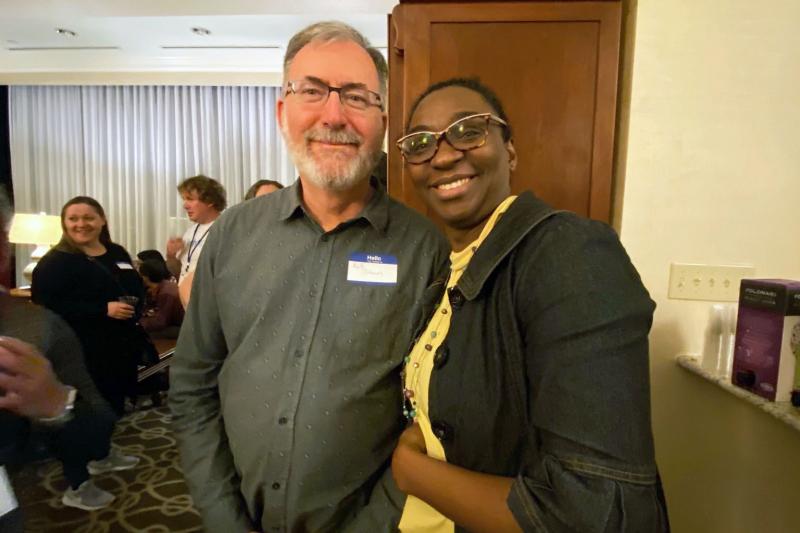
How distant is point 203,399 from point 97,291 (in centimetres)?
215

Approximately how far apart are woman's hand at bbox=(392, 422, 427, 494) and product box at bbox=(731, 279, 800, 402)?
1.03 m

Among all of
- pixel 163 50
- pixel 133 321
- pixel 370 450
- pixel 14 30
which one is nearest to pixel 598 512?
pixel 370 450

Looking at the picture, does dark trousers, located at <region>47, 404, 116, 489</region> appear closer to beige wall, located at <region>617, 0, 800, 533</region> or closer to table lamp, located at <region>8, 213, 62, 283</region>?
beige wall, located at <region>617, 0, 800, 533</region>

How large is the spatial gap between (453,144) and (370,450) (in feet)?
2.20

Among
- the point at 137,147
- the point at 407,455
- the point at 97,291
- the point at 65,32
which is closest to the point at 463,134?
the point at 407,455

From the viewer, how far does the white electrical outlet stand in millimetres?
1622

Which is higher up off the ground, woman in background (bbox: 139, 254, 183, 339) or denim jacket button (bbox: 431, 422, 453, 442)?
denim jacket button (bbox: 431, 422, 453, 442)

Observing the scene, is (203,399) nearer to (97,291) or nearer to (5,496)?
(5,496)

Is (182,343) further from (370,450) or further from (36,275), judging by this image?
(36,275)

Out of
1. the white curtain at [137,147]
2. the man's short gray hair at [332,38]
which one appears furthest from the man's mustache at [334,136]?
the white curtain at [137,147]

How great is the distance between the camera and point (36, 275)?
8.50 ft

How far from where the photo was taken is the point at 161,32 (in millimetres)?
4430

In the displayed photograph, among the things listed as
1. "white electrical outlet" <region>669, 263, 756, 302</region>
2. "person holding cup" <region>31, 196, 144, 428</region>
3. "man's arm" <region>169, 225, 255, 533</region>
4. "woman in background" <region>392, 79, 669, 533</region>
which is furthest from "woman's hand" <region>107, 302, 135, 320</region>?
"white electrical outlet" <region>669, 263, 756, 302</region>

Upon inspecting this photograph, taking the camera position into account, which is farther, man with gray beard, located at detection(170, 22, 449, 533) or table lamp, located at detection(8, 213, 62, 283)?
table lamp, located at detection(8, 213, 62, 283)
